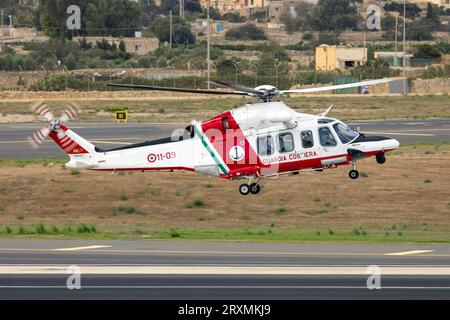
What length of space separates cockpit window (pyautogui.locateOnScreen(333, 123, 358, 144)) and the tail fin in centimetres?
740

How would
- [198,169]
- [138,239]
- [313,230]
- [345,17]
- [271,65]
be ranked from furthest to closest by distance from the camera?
[345,17] < [271,65] < [313,230] < [198,169] < [138,239]

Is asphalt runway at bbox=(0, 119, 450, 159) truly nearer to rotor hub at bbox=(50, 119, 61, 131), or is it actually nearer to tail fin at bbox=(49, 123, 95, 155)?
tail fin at bbox=(49, 123, 95, 155)

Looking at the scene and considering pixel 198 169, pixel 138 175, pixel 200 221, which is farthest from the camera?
pixel 138 175

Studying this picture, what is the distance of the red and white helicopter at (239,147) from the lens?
116 feet

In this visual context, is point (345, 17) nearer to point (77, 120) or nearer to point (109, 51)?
point (109, 51)

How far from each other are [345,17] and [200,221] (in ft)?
493

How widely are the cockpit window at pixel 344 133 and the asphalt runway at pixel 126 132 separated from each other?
24307 millimetres

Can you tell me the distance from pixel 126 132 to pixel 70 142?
31937mm

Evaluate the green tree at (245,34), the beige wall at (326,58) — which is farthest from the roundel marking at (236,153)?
the green tree at (245,34)

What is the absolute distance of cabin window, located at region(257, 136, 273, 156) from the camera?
35438 mm

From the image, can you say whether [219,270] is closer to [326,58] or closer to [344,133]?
[344,133]

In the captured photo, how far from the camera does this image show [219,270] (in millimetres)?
26109

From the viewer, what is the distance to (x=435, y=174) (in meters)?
50.4
